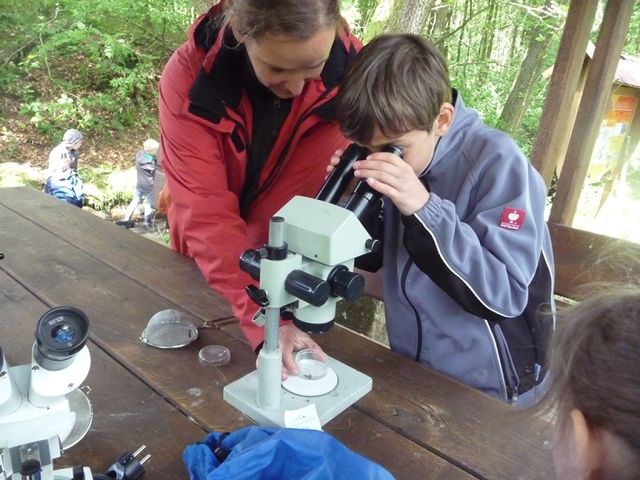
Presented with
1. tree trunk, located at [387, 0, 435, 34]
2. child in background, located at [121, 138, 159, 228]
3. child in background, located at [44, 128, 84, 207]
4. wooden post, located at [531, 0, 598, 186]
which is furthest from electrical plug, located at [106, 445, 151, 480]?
child in background, located at [121, 138, 159, 228]

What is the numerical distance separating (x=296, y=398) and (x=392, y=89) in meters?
0.76

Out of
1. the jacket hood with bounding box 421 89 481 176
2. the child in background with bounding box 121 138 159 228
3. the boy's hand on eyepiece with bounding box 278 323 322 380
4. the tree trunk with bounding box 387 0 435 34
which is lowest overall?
the child in background with bounding box 121 138 159 228

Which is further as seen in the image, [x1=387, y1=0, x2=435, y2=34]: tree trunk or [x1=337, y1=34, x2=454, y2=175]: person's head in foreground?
[x1=387, y1=0, x2=435, y2=34]: tree trunk

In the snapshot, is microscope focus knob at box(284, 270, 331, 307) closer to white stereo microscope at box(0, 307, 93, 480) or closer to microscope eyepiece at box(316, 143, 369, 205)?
microscope eyepiece at box(316, 143, 369, 205)

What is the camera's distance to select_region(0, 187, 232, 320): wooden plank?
1732 millimetres

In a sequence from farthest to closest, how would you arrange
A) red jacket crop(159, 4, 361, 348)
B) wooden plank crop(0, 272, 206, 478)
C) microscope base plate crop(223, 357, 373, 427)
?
red jacket crop(159, 4, 361, 348), microscope base plate crop(223, 357, 373, 427), wooden plank crop(0, 272, 206, 478)

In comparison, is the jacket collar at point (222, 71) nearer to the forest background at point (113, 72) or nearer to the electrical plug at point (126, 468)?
the electrical plug at point (126, 468)

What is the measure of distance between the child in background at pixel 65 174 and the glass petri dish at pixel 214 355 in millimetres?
5774

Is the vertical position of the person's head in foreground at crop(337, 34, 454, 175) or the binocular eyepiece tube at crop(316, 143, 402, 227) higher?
the person's head in foreground at crop(337, 34, 454, 175)

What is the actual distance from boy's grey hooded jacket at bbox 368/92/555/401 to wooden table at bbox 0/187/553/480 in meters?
0.12

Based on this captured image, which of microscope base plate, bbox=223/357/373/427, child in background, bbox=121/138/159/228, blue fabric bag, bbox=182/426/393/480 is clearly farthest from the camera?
child in background, bbox=121/138/159/228

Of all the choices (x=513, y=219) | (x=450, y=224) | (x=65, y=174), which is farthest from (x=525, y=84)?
(x=450, y=224)

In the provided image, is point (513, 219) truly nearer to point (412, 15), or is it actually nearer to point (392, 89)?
point (392, 89)

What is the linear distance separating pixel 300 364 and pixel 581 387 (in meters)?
0.76
